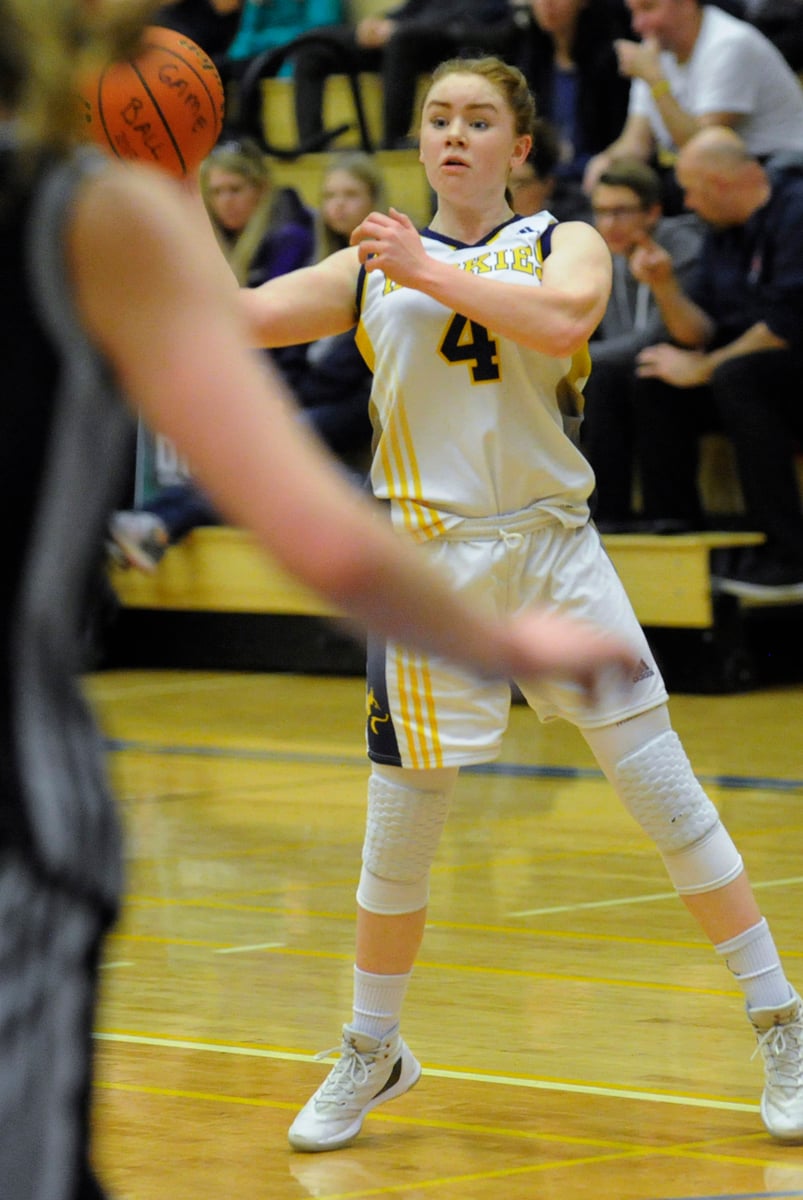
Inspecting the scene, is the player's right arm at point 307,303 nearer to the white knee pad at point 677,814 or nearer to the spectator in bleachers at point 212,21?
the white knee pad at point 677,814

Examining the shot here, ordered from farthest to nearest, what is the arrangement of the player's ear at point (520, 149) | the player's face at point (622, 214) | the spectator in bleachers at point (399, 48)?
the spectator in bleachers at point (399, 48)
the player's face at point (622, 214)
the player's ear at point (520, 149)

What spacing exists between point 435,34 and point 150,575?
10.1 ft

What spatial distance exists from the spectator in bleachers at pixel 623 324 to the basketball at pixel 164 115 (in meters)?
5.21

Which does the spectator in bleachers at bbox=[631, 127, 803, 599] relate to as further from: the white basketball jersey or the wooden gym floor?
the white basketball jersey

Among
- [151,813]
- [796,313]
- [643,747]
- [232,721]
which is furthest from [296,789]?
[643,747]

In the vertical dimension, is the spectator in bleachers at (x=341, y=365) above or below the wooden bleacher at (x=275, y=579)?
above

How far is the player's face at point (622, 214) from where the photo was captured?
318 inches

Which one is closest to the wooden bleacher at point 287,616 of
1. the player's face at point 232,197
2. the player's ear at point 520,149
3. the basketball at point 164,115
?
the player's face at point 232,197

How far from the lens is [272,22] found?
454 inches

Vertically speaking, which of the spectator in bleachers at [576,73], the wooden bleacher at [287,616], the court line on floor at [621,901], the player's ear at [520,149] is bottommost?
the wooden bleacher at [287,616]

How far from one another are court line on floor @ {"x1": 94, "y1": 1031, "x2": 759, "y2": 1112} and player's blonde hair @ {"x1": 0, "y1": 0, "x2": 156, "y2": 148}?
232 centimetres

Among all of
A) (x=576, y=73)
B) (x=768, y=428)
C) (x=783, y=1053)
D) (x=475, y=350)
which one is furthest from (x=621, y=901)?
(x=576, y=73)

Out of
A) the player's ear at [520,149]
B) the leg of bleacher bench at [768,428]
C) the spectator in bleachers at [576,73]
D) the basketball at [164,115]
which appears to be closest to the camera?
the basketball at [164,115]

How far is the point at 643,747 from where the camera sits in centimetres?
321
